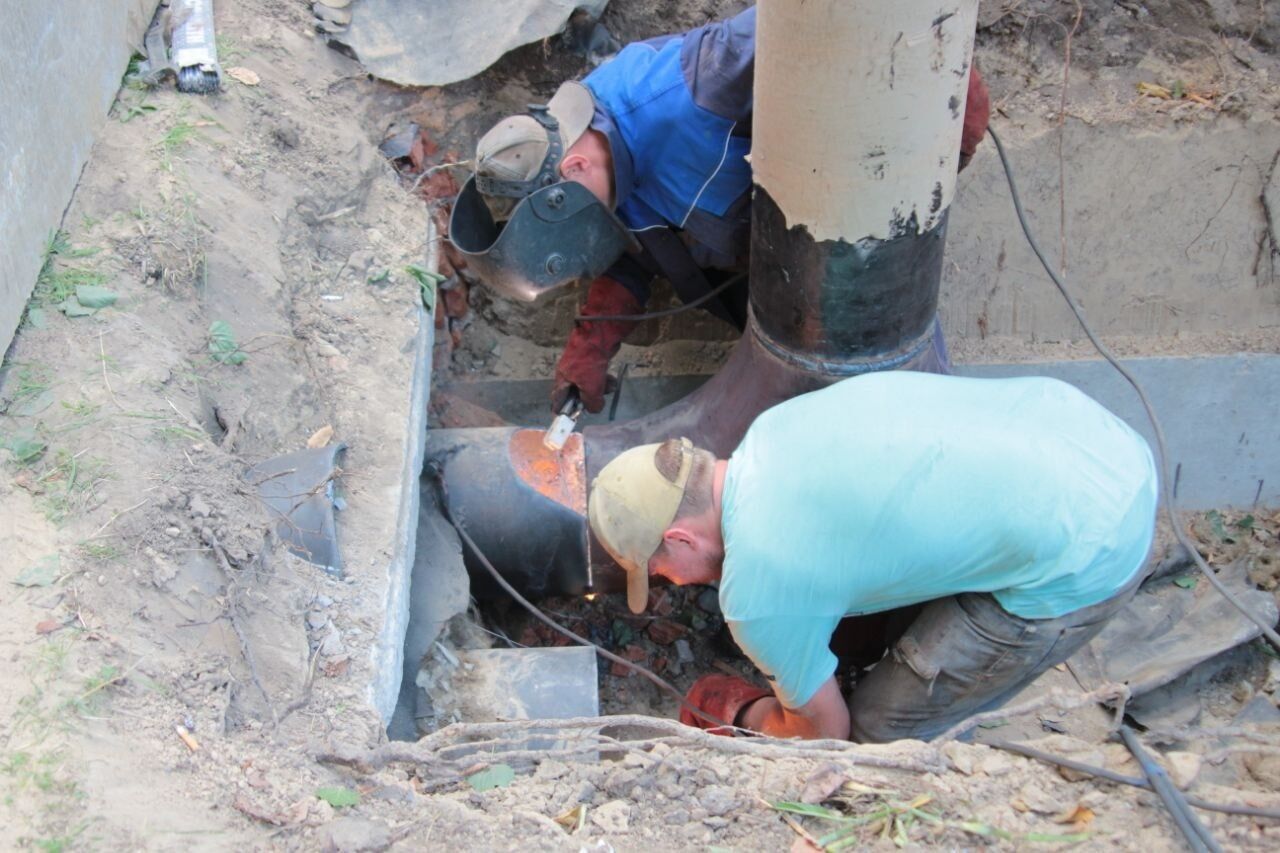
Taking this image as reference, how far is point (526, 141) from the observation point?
3.17 m

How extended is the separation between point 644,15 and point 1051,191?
169 centimetres

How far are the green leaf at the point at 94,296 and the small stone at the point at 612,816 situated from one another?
1666 millimetres

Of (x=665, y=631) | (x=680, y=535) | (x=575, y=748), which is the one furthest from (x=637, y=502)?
(x=665, y=631)

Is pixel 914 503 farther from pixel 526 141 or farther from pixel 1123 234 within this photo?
pixel 1123 234

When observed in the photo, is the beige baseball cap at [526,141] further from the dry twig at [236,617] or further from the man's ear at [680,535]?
the dry twig at [236,617]

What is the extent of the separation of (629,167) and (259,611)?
1.77 m

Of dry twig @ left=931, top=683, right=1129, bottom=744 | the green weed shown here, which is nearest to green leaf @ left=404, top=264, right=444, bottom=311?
the green weed

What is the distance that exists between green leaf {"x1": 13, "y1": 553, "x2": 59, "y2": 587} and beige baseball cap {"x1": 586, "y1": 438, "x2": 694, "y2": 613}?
42.2 inches

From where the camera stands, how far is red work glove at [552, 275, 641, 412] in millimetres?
3730

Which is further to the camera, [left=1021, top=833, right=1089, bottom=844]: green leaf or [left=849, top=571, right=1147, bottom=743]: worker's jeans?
[left=849, top=571, right=1147, bottom=743]: worker's jeans

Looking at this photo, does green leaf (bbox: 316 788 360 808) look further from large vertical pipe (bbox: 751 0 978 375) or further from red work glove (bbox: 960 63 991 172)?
red work glove (bbox: 960 63 991 172)

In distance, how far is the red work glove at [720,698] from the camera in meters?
3.06

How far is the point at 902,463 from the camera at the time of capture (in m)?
2.23

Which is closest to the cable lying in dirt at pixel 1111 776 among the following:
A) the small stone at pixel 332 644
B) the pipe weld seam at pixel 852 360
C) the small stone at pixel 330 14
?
the pipe weld seam at pixel 852 360
